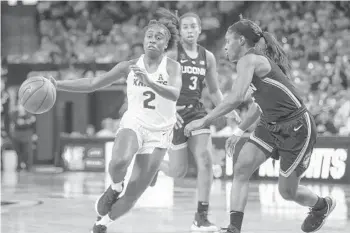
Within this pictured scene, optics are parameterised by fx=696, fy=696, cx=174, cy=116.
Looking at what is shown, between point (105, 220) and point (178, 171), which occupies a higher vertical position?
point (178, 171)

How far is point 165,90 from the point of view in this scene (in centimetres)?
621

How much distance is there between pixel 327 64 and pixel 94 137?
584 centimetres

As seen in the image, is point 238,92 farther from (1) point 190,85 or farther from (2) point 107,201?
(1) point 190,85

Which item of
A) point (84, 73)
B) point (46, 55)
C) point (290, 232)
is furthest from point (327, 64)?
point (290, 232)

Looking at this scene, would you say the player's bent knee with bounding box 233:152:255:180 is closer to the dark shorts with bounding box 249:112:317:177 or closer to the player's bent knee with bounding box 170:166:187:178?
the dark shorts with bounding box 249:112:317:177

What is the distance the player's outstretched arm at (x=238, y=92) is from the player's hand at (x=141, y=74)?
61cm

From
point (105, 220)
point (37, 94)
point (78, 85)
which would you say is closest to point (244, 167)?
point (105, 220)

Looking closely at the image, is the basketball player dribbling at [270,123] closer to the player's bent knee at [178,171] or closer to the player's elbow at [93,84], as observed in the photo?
the player's elbow at [93,84]

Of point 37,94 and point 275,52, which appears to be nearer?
point 275,52

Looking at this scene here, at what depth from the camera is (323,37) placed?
17.5 meters

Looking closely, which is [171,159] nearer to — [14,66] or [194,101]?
[194,101]

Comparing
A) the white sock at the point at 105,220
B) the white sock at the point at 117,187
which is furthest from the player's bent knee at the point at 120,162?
the white sock at the point at 105,220

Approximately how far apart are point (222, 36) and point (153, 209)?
11327mm

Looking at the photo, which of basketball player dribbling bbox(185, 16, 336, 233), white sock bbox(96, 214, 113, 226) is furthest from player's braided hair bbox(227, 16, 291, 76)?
white sock bbox(96, 214, 113, 226)
